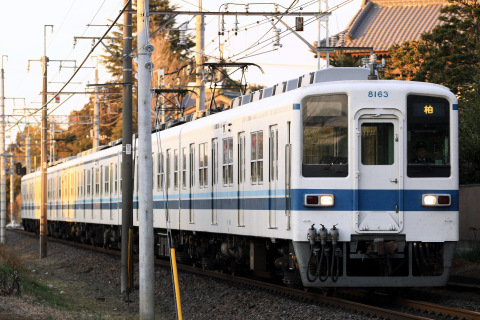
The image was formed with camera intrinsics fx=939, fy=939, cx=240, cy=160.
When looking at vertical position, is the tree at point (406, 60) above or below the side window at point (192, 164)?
above

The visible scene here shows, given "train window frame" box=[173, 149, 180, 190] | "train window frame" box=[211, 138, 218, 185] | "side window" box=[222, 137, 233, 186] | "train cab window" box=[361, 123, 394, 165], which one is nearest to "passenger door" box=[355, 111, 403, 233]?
"train cab window" box=[361, 123, 394, 165]

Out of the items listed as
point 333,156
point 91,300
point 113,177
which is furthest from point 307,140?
point 113,177

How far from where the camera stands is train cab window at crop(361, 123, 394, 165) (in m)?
12.4

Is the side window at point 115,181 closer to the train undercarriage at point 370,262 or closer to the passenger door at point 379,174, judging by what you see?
the train undercarriage at point 370,262

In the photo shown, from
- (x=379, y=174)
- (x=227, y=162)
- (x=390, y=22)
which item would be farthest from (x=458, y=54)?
(x=390, y=22)

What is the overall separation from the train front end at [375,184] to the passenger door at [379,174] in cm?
1

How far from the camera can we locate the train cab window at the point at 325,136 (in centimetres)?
1230

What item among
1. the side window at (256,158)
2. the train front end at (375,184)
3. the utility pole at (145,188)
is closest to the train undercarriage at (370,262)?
the train front end at (375,184)

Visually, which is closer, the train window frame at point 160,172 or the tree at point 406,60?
the train window frame at point 160,172

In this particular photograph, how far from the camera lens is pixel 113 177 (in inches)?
1041

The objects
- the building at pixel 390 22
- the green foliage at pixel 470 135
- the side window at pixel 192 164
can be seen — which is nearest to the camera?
the side window at pixel 192 164

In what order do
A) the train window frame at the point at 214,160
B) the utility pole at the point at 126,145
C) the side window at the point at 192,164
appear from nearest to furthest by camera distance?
the train window frame at the point at 214,160, the utility pole at the point at 126,145, the side window at the point at 192,164

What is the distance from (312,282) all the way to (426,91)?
2.97 metres

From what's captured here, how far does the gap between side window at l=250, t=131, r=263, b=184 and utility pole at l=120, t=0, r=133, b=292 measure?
3.50m
